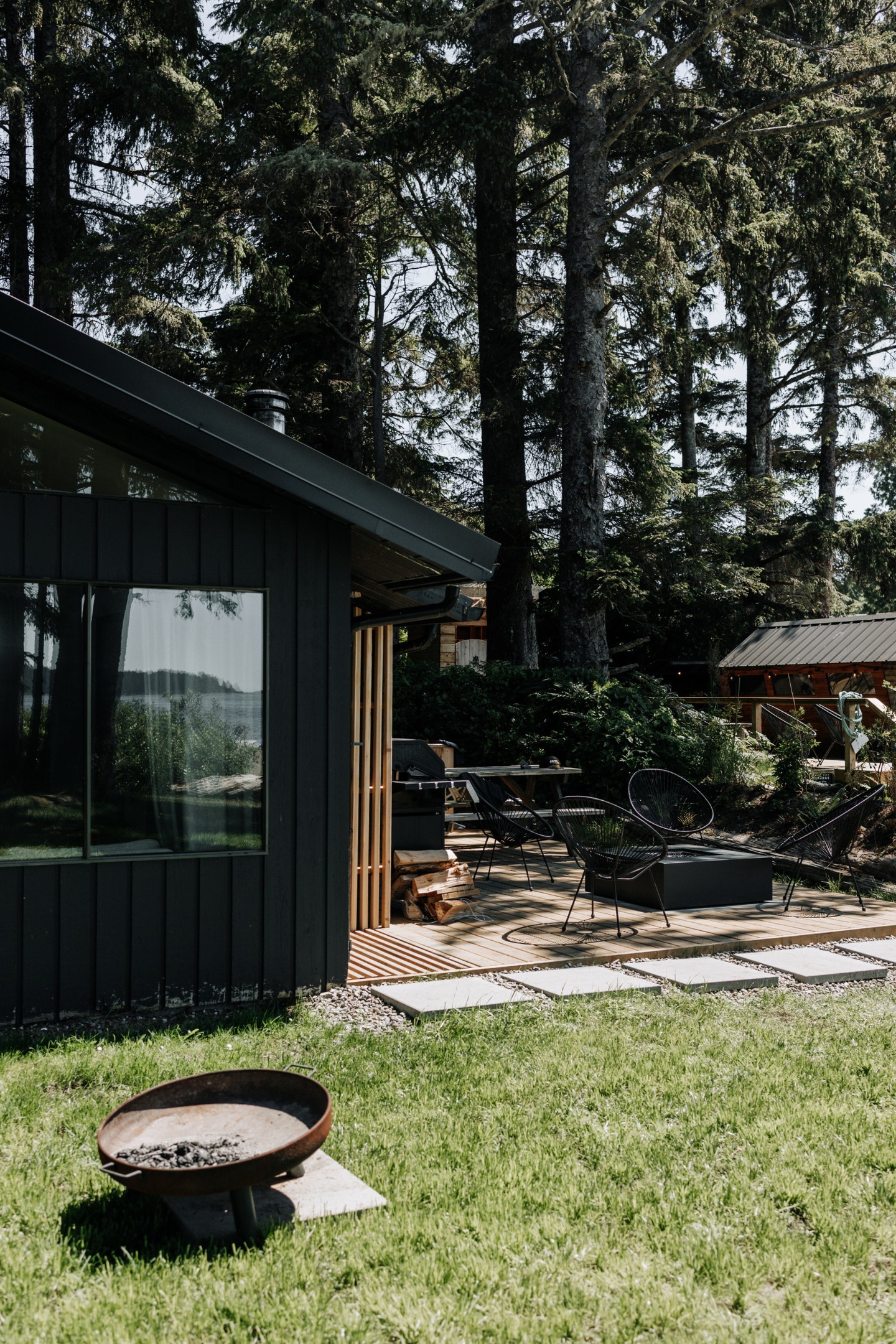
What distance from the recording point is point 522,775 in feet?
34.1

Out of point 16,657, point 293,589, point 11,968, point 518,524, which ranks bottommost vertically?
point 11,968

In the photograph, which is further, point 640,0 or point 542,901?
point 640,0

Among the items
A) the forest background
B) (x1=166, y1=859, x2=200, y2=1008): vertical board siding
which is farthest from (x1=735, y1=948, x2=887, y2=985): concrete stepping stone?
the forest background

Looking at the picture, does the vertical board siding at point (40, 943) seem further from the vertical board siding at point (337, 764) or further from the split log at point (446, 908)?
the split log at point (446, 908)

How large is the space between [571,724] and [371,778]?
5.94 metres

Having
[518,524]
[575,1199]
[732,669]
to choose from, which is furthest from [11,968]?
[732,669]

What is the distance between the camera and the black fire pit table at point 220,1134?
2836 mm

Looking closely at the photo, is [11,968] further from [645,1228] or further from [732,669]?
[732,669]

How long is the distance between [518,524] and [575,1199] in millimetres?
12392

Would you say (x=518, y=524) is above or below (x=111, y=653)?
above

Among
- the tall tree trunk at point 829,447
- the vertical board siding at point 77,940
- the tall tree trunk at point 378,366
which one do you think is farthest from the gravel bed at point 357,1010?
the tall tree trunk at point 829,447

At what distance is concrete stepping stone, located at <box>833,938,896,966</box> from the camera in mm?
6556

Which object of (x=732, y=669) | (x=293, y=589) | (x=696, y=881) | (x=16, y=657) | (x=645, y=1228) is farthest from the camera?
(x=732, y=669)

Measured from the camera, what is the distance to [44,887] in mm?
4973
